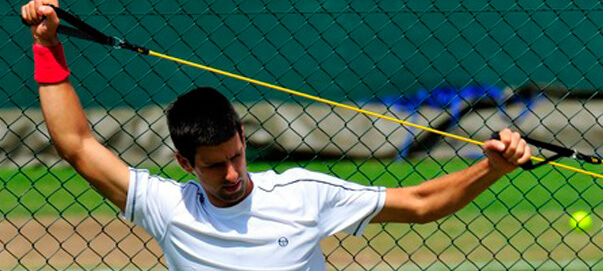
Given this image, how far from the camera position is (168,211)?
3293mm

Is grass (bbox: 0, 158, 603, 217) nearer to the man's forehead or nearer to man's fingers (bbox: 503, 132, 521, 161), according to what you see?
the man's forehead

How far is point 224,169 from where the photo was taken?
3174mm

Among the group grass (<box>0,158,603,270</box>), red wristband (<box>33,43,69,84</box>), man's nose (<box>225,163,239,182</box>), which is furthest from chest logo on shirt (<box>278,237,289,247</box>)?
grass (<box>0,158,603,270</box>)

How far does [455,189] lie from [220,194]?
2.22 feet

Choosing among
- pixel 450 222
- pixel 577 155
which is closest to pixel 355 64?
pixel 450 222

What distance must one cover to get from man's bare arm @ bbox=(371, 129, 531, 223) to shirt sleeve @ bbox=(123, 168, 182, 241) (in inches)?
24.5

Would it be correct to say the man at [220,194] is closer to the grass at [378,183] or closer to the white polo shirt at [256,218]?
the white polo shirt at [256,218]

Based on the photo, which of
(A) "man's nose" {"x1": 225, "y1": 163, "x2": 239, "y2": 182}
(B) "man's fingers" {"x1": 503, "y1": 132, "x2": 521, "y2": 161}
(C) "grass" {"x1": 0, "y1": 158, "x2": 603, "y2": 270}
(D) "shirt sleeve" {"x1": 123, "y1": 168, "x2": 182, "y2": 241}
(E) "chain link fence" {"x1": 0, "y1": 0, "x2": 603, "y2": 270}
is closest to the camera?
(B) "man's fingers" {"x1": 503, "y1": 132, "x2": 521, "y2": 161}

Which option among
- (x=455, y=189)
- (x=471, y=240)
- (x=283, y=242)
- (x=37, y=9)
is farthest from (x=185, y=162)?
(x=471, y=240)

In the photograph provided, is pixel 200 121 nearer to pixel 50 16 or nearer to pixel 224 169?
pixel 224 169

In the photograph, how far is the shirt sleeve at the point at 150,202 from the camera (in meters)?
3.29

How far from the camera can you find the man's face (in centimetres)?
317

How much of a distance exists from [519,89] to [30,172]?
14.3 feet

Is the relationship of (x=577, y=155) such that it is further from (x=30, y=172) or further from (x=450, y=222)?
A: (x=30, y=172)
